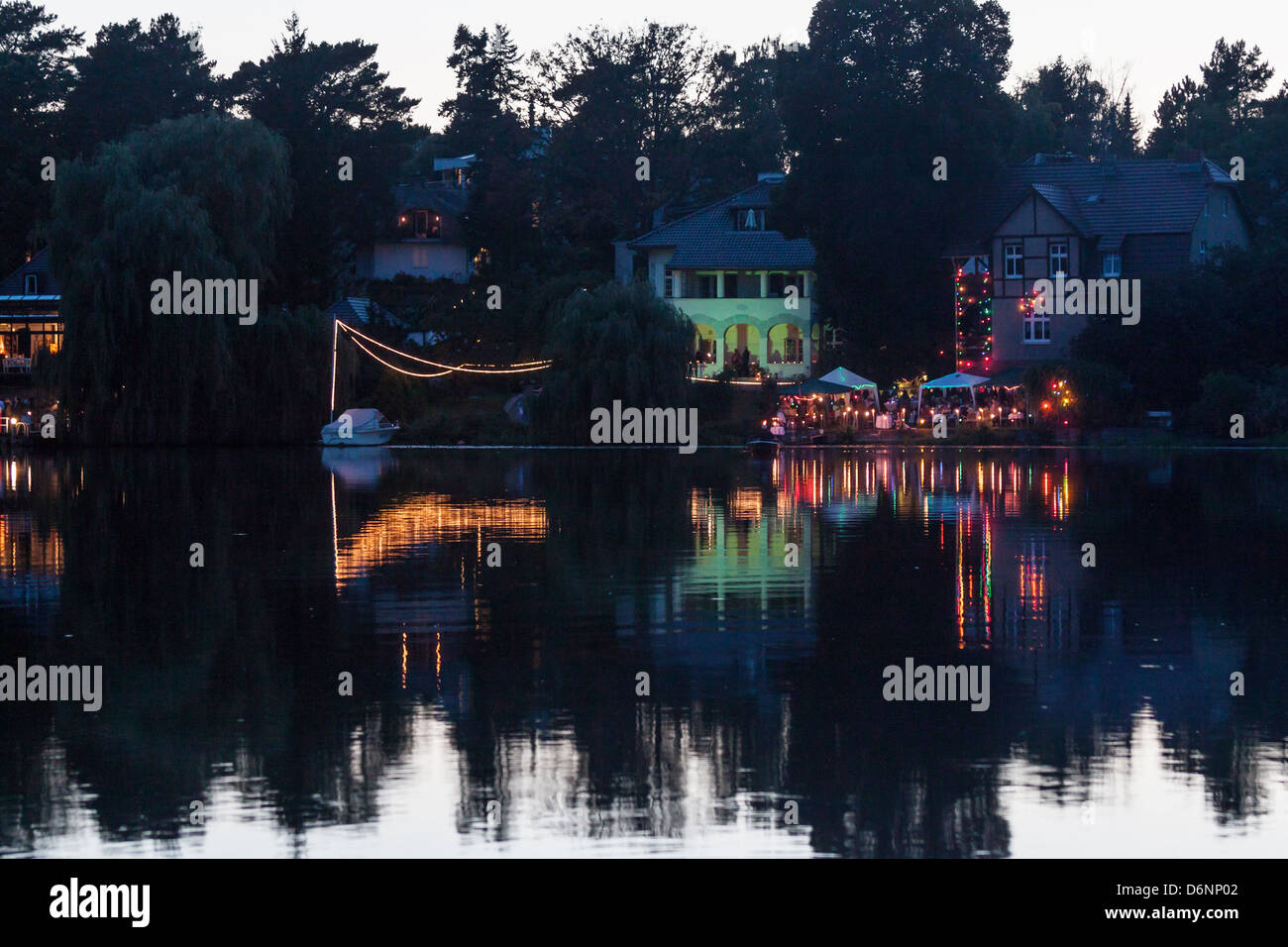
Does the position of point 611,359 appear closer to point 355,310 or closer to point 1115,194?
point 355,310

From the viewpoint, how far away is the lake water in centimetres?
1022

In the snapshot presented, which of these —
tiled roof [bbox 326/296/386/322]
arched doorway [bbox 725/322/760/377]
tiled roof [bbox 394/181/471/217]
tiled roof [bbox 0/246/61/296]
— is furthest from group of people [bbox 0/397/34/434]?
arched doorway [bbox 725/322/760/377]

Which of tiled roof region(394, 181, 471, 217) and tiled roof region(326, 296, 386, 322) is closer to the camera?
tiled roof region(326, 296, 386, 322)

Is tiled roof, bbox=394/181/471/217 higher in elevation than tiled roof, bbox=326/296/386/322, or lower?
higher

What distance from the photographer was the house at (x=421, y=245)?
93688mm

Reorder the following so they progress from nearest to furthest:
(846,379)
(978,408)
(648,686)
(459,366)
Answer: (648,686), (978,408), (846,379), (459,366)

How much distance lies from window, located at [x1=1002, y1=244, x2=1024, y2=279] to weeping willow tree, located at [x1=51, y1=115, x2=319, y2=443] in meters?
28.1

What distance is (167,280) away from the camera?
195 ft

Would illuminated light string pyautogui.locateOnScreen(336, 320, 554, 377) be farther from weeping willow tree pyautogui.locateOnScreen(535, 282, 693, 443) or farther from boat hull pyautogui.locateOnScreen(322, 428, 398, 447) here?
weeping willow tree pyautogui.locateOnScreen(535, 282, 693, 443)

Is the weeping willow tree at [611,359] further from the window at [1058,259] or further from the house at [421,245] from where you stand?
the house at [421,245]

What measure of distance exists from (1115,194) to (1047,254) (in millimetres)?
4426

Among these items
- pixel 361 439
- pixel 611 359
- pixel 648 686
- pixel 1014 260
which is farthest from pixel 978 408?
pixel 648 686

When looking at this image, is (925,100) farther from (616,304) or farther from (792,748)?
(792,748)
